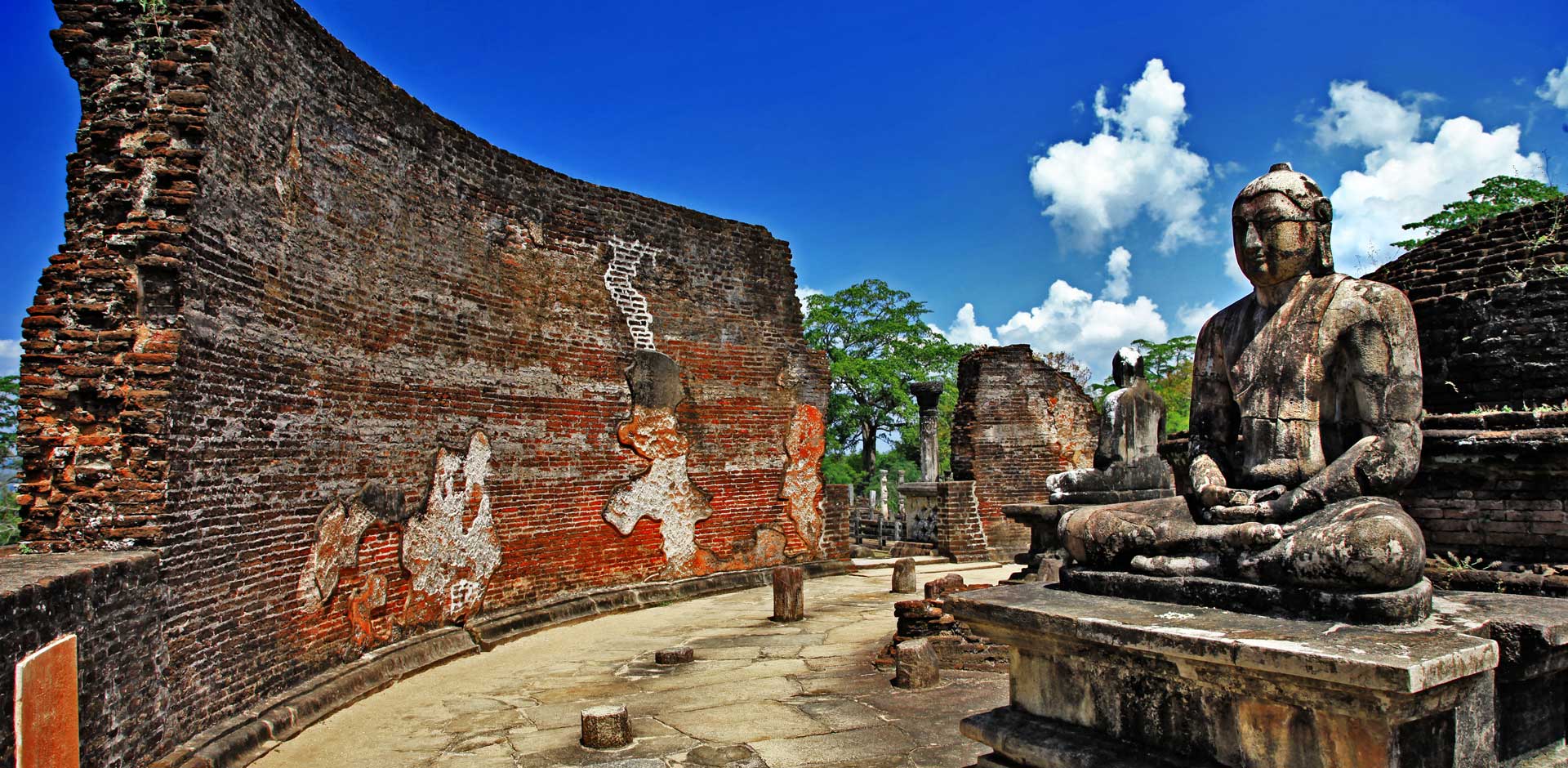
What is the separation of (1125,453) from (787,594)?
3554 millimetres

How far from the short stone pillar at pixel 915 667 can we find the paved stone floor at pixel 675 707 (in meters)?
0.09

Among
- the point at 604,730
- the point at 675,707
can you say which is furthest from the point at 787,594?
the point at 604,730

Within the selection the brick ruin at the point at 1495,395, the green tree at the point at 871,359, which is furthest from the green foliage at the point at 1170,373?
the brick ruin at the point at 1495,395

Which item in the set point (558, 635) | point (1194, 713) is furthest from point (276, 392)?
point (1194, 713)

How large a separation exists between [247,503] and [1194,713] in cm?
493

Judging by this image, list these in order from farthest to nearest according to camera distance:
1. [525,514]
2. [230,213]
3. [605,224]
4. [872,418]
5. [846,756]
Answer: [872,418], [605,224], [525,514], [230,213], [846,756]

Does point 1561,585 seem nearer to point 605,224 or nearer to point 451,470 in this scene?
point 451,470

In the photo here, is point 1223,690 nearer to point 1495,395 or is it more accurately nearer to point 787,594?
point 787,594

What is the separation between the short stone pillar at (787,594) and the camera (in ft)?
26.9

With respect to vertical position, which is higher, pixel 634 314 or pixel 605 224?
pixel 605 224

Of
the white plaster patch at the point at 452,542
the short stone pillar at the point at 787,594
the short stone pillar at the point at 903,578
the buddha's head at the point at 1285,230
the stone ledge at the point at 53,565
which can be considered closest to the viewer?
the stone ledge at the point at 53,565

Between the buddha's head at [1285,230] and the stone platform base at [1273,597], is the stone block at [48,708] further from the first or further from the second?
the buddha's head at [1285,230]

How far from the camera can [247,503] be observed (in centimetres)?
516

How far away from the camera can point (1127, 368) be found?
9.34 metres
